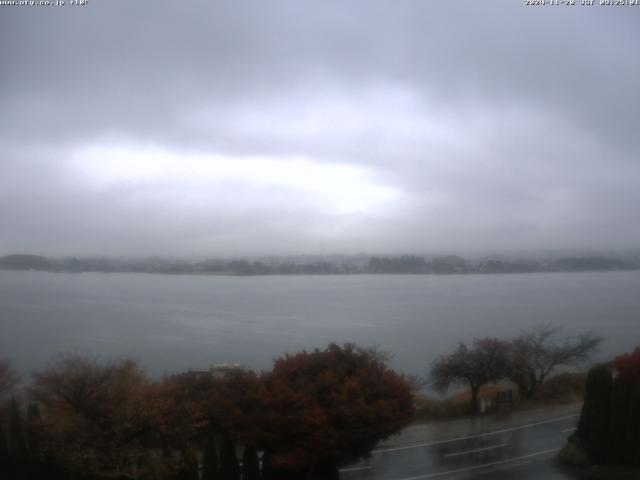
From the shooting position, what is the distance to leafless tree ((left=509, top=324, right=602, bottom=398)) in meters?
17.2

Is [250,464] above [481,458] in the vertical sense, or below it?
above

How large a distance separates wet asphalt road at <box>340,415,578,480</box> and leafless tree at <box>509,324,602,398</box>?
3354 millimetres

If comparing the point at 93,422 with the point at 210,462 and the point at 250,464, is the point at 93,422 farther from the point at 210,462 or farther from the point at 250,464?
the point at 250,464

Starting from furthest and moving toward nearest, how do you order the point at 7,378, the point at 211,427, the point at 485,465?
the point at 7,378 < the point at 485,465 < the point at 211,427

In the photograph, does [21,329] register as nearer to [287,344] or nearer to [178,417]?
[287,344]

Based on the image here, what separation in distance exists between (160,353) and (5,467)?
37.8 feet

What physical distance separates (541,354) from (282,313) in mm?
12349

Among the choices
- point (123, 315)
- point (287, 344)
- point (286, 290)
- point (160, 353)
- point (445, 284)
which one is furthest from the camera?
point (445, 284)

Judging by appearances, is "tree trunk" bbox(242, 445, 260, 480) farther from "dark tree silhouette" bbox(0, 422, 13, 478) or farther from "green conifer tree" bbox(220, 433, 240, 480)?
"dark tree silhouette" bbox(0, 422, 13, 478)

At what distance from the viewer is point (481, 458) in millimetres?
11766

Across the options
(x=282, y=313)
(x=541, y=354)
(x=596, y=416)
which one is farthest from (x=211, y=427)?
(x=282, y=313)

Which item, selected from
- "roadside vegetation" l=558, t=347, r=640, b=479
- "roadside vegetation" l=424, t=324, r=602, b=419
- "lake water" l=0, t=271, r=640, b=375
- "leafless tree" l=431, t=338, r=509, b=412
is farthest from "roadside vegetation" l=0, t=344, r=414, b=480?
"lake water" l=0, t=271, r=640, b=375

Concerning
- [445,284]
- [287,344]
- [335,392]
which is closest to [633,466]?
[335,392]

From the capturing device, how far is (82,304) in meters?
25.8
